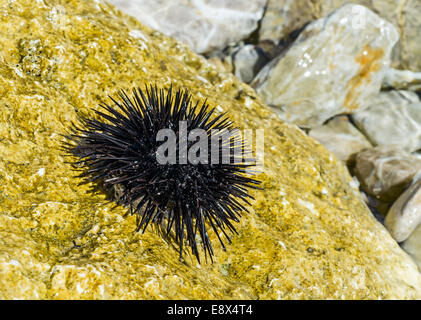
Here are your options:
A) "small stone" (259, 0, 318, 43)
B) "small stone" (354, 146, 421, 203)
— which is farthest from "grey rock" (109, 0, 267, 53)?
"small stone" (354, 146, 421, 203)

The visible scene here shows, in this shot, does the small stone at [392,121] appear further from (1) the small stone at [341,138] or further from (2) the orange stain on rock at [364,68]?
(2) the orange stain on rock at [364,68]

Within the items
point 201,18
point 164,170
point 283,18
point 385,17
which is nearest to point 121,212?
point 164,170

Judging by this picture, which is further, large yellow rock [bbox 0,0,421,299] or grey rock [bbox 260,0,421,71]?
grey rock [bbox 260,0,421,71]

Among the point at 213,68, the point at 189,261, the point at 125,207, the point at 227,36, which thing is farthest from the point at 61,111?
the point at 227,36

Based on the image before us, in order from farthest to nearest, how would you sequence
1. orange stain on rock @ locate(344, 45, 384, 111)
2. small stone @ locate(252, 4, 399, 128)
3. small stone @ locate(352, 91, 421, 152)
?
small stone @ locate(352, 91, 421, 152) < orange stain on rock @ locate(344, 45, 384, 111) < small stone @ locate(252, 4, 399, 128)

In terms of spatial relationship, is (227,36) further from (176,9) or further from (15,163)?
(15,163)

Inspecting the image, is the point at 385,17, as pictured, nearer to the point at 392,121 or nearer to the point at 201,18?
the point at 392,121

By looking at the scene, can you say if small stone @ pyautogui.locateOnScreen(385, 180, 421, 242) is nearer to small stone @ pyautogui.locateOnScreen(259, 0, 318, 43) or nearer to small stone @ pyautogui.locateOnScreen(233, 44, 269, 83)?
small stone @ pyautogui.locateOnScreen(233, 44, 269, 83)
